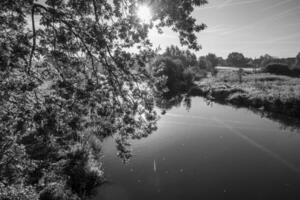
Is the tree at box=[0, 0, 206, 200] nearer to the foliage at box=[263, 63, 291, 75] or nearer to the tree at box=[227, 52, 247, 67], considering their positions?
the foliage at box=[263, 63, 291, 75]

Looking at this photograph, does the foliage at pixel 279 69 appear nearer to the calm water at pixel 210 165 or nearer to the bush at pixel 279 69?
→ the bush at pixel 279 69

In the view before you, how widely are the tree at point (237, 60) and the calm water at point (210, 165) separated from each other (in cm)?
11417

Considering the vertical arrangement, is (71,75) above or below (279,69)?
above

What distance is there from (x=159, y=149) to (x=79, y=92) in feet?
47.9

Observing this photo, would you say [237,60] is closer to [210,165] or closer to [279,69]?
[279,69]

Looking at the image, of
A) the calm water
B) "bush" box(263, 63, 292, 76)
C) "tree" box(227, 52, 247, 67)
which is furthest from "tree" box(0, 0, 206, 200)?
"tree" box(227, 52, 247, 67)

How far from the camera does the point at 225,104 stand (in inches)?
1423

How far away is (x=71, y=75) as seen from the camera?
5.39 meters

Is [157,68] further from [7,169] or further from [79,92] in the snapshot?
[7,169]

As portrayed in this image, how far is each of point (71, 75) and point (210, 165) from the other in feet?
43.6

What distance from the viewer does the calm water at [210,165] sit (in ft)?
39.6

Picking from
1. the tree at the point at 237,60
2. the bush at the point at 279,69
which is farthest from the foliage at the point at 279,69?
the tree at the point at 237,60

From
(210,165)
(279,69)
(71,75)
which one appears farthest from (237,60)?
(71,75)

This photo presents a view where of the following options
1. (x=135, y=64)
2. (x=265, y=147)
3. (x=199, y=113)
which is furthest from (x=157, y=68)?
(x=199, y=113)
